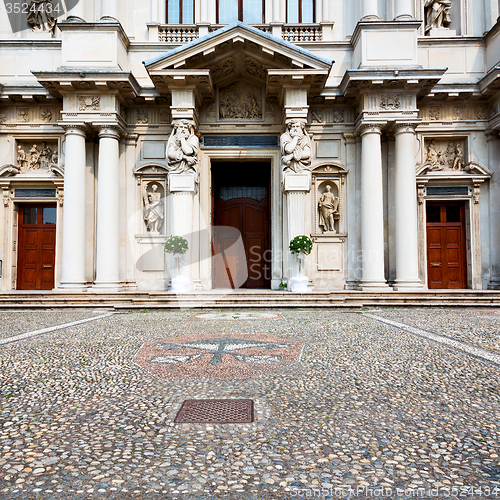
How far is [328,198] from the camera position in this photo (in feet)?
49.7

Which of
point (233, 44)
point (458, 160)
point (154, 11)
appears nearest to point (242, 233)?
point (233, 44)

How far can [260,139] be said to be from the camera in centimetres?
1544

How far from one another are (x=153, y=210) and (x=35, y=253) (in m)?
4.52

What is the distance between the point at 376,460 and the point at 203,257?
12.8m

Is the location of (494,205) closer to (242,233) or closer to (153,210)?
(242,233)

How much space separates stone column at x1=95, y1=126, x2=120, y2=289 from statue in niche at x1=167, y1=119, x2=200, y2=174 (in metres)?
1.87

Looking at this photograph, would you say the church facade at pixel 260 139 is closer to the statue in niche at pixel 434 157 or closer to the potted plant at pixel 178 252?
the statue in niche at pixel 434 157

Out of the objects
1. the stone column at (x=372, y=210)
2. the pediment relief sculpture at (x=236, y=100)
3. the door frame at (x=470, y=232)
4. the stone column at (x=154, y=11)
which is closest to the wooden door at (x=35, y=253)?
the pediment relief sculpture at (x=236, y=100)

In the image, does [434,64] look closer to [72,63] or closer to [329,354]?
[72,63]

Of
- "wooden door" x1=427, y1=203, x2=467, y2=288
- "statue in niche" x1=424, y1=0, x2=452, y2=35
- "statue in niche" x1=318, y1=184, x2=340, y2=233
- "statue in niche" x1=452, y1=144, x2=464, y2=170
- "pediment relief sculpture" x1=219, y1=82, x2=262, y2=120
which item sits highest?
"statue in niche" x1=424, y1=0, x2=452, y2=35

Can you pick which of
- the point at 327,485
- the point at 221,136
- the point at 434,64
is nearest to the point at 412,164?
the point at 434,64

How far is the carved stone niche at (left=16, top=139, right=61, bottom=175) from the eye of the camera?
15.5 m

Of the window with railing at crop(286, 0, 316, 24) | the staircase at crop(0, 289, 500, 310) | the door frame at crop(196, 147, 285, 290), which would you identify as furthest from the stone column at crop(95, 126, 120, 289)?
the window with railing at crop(286, 0, 316, 24)

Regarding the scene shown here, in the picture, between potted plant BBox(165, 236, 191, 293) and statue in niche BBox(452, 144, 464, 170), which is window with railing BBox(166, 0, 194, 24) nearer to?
potted plant BBox(165, 236, 191, 293)
